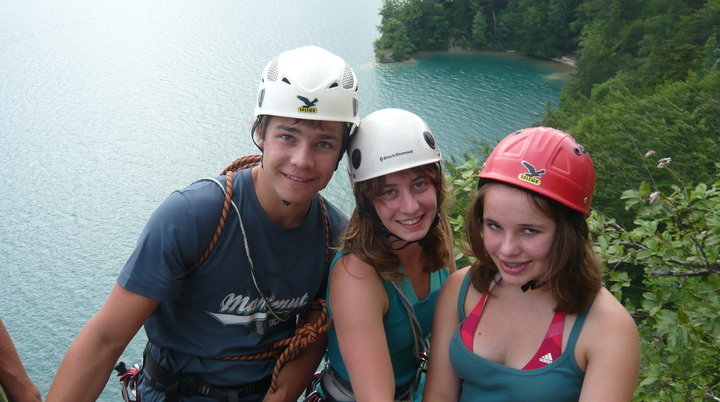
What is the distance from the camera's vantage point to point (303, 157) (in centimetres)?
312

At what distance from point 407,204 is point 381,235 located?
0.24 metres

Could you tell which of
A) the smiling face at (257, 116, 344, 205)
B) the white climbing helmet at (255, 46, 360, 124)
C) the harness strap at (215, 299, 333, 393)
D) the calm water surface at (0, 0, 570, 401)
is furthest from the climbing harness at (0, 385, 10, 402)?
the calm water surface at (0, 0, 570, 401)

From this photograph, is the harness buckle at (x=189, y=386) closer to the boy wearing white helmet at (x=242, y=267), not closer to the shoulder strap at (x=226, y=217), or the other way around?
the boy wearing white helmet at (x=242, y=267)

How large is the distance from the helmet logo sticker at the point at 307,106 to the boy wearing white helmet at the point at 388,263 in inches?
12.7

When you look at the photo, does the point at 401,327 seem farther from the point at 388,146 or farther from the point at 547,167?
→ the point at 547,167

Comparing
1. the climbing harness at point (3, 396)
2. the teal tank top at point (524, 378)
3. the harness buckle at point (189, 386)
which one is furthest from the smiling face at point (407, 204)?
the climbing harness at point (3, 396)

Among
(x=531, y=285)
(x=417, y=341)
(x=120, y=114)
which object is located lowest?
(x=120, y=114)

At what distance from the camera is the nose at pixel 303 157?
3.11 meters

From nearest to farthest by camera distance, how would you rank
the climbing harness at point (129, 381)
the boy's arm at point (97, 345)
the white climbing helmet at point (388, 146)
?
the boy's arm at point (97, 345)
the white climbing helmet at point (388, 146)
the climbing harness at point (129, 381)

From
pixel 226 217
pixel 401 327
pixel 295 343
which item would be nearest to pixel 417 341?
pixel 401 327

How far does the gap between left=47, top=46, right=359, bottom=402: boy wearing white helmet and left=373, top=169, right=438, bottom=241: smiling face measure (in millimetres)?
343

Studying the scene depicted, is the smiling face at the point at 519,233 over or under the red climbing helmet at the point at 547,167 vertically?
under

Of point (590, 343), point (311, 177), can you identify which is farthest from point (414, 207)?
point (590, 343)

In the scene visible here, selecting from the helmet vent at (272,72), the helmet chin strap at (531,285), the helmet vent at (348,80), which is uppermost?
the helmet vent at (272,72)
